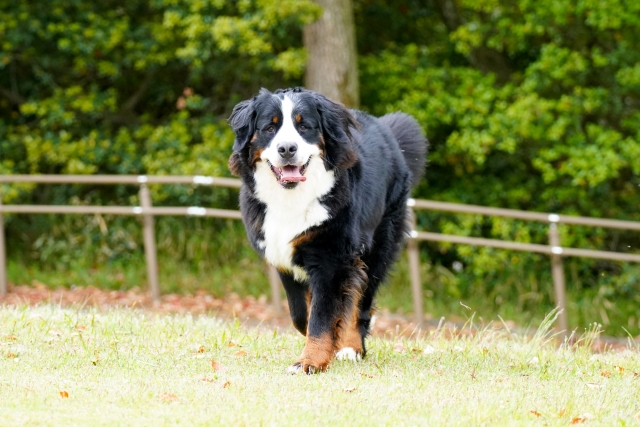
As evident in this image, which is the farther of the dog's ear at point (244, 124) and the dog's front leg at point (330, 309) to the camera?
the dog's ear at point (244, 124)

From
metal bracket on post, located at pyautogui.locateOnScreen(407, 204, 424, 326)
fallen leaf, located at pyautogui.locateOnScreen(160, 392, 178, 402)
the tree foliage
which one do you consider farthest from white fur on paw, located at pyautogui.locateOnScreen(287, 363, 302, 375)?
the tree foliage

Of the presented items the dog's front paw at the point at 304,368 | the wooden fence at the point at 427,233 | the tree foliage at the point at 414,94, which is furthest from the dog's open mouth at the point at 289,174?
the tree foliage at the point at 414,94

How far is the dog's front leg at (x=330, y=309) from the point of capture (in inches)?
215

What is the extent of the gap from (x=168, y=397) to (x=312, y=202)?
1.47 meters

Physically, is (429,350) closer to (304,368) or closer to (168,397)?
(304,368)

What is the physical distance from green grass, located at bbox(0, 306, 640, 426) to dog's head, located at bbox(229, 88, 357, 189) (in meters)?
1.11

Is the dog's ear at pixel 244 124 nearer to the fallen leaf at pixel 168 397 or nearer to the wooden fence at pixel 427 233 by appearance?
the fallen leaf at pixel 168 397

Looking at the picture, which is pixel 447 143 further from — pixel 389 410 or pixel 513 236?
pixel 389 410

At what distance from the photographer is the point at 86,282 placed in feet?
43.4

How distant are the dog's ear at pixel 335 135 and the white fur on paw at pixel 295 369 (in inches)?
45.0

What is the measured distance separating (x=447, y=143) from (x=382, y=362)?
758cm

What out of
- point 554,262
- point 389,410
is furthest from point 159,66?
point 389,410

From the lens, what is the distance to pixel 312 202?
18.4 ft

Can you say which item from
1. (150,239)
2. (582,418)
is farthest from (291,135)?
(150,239)
